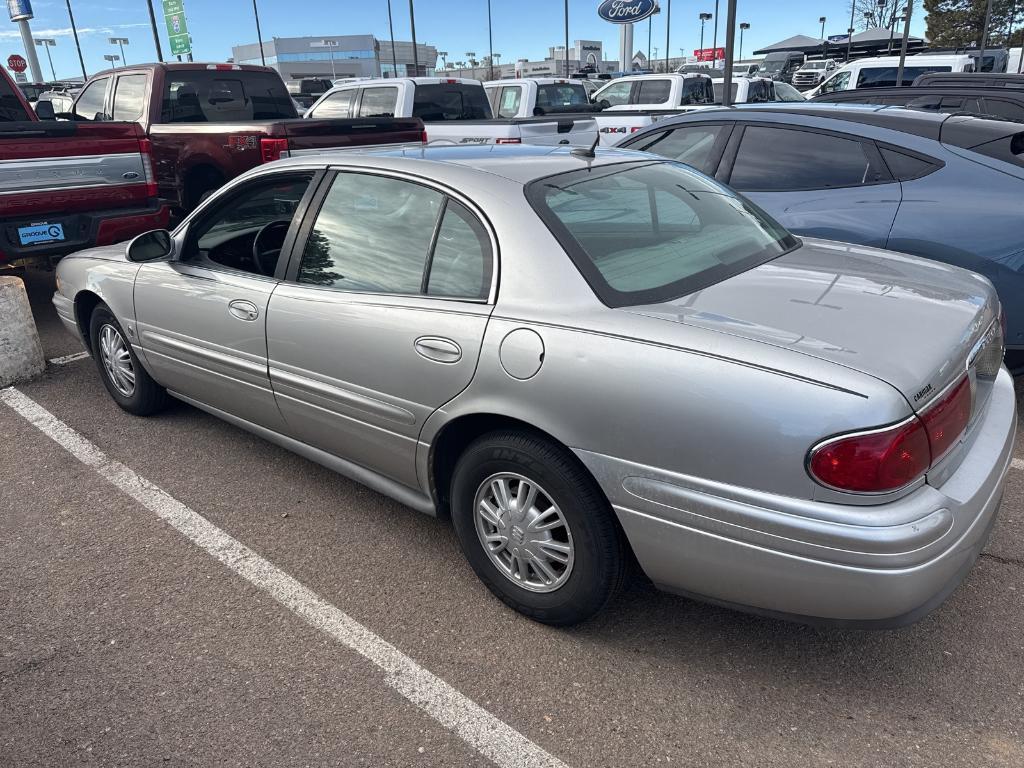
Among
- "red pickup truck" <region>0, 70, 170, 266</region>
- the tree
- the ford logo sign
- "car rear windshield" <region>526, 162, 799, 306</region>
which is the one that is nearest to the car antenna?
"car rear windshield" <region>526, 162, 799, 306</region>

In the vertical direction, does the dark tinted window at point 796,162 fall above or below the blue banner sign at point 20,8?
below

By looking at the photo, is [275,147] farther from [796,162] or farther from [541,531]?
[541,531]

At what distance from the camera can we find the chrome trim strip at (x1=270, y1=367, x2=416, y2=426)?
113 inches

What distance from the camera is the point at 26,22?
103ft

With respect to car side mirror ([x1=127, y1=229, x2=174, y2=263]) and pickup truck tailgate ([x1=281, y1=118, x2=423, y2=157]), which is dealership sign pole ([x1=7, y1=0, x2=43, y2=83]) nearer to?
pickup truck tailgate ([x1=281, y1=118, x2=423, y2=157])

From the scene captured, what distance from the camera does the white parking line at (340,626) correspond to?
228 centimetres

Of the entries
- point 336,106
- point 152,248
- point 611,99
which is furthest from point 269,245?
point 611,99

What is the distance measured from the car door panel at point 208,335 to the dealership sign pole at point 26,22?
3419 cm

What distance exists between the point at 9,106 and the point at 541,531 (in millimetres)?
7207

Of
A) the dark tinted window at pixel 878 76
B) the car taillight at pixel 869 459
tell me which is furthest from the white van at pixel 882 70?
the car taillight at pixel 869 459

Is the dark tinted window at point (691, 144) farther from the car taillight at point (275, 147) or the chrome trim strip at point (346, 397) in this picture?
the car taillight at point (275, 147)

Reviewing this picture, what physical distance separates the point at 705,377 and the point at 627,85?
47.6 ft

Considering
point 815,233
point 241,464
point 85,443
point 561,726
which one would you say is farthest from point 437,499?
point 815,233

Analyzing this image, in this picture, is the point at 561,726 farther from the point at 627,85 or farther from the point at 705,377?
the point at 627,85
